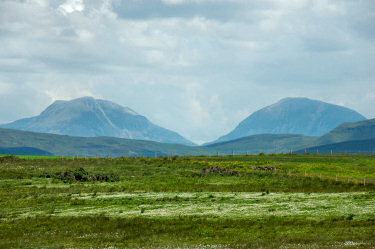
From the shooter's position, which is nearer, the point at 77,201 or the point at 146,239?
the point at 146,239

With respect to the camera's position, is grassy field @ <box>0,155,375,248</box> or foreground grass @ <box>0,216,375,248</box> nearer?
foreground grass @ <box>0,216,375,248</box>

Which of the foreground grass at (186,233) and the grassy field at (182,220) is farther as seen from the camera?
the grassy field at (182,220)

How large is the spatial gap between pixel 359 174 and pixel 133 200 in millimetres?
71354

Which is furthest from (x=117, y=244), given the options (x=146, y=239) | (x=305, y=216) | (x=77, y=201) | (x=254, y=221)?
(x=77, y=201)

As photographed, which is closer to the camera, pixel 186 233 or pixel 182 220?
pixel 186 233

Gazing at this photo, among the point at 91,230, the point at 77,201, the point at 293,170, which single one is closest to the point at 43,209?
the point at 77,201

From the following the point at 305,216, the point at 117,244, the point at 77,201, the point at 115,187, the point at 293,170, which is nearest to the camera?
the point at 117,244

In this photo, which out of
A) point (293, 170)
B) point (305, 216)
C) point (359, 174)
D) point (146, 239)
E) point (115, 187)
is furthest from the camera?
point (293, 170)

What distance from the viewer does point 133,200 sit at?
6056 cm

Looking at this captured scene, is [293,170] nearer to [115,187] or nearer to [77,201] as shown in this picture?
[115,187]

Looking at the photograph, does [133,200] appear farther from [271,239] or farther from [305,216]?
[271,239]

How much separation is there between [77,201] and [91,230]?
21582 millimetres

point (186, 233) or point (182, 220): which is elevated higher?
point (182, 220)

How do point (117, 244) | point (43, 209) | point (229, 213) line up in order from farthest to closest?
1. point (43, 209)
2. point (229, 213)
3. point (117, 244)
